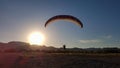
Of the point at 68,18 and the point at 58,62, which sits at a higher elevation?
the point at 68,18

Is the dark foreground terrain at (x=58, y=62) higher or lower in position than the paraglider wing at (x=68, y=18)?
lower

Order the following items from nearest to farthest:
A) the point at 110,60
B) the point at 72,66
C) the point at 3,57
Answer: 1. the point at 72,66
2. the point at 110,60
3. the point at 3,57

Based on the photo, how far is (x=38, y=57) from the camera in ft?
102

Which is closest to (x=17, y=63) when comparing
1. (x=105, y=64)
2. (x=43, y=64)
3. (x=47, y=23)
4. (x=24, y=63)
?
(x=24, y=63)

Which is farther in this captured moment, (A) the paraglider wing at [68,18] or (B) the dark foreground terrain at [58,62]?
(A) the paraglider wing at [68,18]

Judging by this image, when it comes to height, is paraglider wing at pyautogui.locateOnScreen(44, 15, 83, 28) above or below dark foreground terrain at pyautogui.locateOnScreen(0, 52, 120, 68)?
above

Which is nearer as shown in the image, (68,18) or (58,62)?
(58,62)

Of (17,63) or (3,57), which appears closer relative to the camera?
(17,63)

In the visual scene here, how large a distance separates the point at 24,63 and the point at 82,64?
18.2 feet

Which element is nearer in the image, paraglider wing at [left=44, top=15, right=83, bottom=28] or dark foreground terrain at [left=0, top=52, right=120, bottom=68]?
dark foreground terrain at [left=0, top=52, right=120, bottom=68]

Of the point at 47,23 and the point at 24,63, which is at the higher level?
the point at 47,23

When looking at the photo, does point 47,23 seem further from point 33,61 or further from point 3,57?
point 3,57

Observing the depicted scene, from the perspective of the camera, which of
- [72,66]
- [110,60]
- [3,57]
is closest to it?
[72,66]

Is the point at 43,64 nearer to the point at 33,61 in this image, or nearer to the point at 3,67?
the point at 33,61
